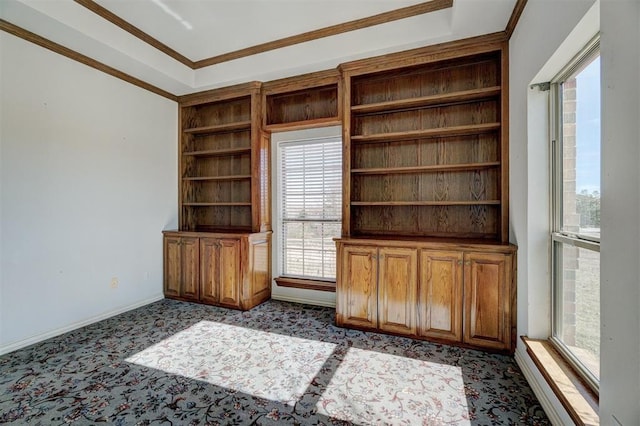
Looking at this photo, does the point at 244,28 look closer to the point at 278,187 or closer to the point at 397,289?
the point at 278,187

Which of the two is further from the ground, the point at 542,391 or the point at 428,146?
the point at 428,146

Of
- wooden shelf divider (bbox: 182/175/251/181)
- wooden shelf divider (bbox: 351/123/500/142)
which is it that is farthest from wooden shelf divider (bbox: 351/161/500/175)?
wooden shelf divider (bbox: 182/175/251/181)

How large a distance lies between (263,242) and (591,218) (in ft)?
10.8

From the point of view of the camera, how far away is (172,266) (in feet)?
13.6

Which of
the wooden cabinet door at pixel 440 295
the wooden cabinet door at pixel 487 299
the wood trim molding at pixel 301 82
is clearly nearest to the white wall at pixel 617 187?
the wooden cabinet door at pixel 487 299

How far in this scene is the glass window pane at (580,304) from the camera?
1602 mm

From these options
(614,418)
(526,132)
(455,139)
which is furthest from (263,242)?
(614,418)

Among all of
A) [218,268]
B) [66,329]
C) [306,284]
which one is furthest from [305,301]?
[66,329]

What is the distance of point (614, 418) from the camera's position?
111cm

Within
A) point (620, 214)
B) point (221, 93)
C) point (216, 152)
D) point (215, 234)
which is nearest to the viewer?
point (620, 214)

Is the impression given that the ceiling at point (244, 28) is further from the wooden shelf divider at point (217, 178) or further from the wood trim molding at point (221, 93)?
the wooden shelf divider at point (217, 178)

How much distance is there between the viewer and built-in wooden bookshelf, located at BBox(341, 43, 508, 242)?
3010mm

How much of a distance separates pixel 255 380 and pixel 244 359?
334 mm

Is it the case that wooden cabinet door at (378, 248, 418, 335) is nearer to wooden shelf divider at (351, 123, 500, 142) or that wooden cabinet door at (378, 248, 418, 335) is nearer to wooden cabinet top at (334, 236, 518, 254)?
wooden cabinet top at (334, 236, 518, 254)
